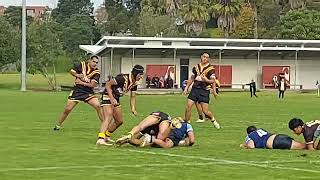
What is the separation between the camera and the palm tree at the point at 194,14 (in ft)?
349

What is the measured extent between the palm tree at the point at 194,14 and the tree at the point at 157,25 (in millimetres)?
1958

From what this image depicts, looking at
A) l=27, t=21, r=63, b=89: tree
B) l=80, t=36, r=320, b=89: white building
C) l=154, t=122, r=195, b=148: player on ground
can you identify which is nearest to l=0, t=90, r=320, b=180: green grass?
l=154, t=122, r=195, b=148: player on ground

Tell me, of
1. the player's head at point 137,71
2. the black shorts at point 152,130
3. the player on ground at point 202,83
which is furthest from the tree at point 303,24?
the black shorts at point 152,130

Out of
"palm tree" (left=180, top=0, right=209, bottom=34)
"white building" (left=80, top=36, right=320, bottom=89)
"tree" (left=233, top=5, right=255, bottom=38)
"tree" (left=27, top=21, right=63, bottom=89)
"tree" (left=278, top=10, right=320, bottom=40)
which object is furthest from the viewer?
"tree" (left=233, top=5, right=255, bottom=38)

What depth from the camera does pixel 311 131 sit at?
1543 centimetres

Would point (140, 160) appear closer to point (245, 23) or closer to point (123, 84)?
point (123, 84)

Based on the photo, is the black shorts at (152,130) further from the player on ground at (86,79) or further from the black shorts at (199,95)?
the black shorts at (199,95)

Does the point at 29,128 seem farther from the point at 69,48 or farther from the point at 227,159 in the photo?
the point at 69,48

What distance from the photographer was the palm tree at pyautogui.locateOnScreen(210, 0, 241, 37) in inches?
4173

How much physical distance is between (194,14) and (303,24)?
16442 mm

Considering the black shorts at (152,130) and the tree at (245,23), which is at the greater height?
the tree at (245,23)

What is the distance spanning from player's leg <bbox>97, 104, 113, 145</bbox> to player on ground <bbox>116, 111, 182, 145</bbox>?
0.82 meters

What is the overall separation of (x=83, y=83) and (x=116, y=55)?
5989cm

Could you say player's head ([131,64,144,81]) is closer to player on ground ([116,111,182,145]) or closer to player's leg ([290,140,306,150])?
player on ground ([116,111,182,145])
